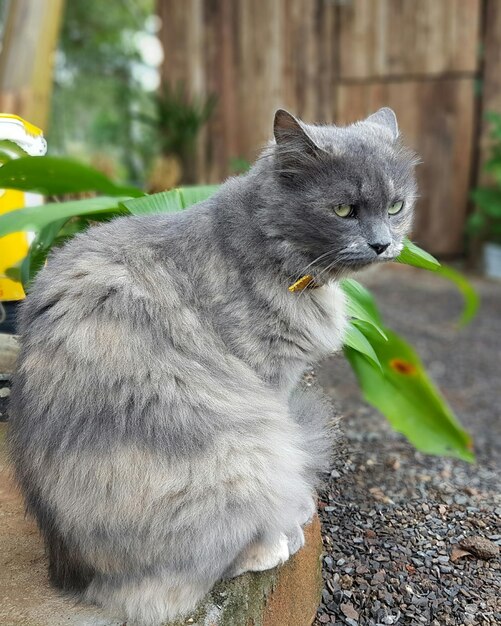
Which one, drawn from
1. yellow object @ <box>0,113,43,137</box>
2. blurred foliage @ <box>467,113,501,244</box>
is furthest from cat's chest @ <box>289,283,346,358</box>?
blurred foliage @ <box>467,113,501,244</box>

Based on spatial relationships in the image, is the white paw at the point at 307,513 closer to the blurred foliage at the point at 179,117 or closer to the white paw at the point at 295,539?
the white paw at the point at 295,539

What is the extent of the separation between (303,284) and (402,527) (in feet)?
2.91

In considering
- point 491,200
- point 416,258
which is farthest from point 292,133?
point 491,200

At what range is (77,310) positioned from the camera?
1.40 metres

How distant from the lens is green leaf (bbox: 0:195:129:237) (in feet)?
6.48

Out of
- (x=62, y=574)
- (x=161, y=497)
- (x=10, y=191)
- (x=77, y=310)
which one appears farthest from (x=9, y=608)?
(x=10, y=191)

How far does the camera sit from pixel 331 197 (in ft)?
4.87

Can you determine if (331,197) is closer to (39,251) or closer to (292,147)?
(292,147)

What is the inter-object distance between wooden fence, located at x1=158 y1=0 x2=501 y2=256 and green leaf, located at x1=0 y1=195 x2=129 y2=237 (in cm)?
420

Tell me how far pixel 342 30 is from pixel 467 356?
339 cm

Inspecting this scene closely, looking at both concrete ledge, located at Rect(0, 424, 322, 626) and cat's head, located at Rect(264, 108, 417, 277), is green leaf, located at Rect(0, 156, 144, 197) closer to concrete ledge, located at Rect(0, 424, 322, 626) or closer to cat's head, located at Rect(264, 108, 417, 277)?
cat's head, located at Rect(264, 108, 417, 277)

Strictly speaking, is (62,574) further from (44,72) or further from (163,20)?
(163,20)

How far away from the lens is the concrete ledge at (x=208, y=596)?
1364 mm

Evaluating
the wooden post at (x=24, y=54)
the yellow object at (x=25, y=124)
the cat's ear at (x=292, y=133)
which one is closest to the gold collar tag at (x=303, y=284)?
the cat's ear at (x=292, y=133)
